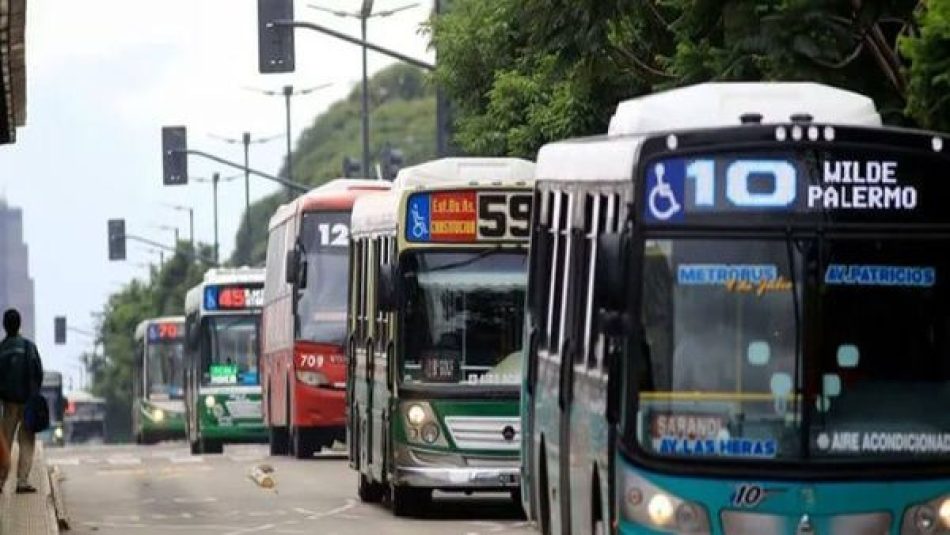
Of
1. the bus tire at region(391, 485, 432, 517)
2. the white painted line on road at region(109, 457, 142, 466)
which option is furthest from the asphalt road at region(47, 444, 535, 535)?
the white painted line on road at region(109, 457, 142, 466)

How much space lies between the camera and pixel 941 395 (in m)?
15.8

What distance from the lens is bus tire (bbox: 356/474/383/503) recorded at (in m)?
30.0

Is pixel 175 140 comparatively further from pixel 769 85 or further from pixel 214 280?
pixel 769 85

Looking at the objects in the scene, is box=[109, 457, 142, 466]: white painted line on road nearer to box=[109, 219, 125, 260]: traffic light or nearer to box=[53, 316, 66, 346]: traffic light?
box=[109, 219, 125, 260]: traffic light

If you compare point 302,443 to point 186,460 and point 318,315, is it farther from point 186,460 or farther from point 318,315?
point 186,460

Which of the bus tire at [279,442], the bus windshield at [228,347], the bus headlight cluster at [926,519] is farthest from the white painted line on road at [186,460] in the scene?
the bus headlight cluster at [926,519]

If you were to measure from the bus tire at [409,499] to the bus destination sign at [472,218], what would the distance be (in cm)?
235

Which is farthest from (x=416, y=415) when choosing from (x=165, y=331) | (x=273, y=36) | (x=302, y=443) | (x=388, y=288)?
(x=165, y=331)

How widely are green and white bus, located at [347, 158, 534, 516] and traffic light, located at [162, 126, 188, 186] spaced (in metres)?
36.4

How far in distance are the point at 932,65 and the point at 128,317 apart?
6073 inches

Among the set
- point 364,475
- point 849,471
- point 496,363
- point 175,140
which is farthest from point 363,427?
point 175,140

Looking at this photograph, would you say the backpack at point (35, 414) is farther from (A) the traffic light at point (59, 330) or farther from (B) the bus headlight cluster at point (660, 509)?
(A) the traffic light at point (59, 330)

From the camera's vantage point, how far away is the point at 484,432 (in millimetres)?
26125

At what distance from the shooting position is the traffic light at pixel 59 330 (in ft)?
507
